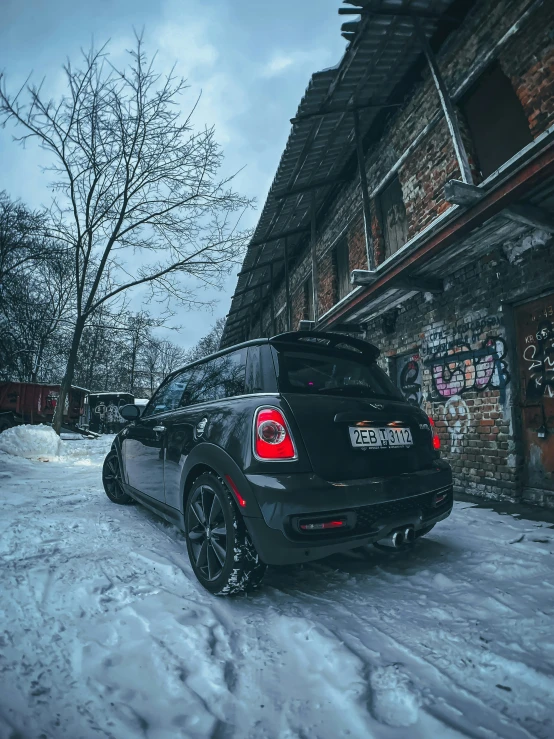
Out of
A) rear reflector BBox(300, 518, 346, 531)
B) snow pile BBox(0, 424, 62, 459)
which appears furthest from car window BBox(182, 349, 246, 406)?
snow pile BBox(0, 424, 62, 459)

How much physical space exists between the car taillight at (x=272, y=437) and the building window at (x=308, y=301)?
985 cm

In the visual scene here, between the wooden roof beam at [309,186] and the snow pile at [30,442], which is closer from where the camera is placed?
the wooden roof beam at [309,186]

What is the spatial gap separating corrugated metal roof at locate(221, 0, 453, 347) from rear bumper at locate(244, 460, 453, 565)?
5.41m

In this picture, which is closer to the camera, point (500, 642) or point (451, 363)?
point (500, 642)

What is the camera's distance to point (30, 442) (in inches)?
372

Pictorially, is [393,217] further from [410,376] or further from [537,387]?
[537,387]

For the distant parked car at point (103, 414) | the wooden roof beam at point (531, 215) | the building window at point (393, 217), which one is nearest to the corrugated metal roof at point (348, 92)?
the building window at point (393, 217)

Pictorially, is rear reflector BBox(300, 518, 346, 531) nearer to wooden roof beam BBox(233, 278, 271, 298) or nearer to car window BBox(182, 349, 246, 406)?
car window BBox(182, 349, 246, 406)

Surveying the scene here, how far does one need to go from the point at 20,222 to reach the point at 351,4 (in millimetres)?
12857

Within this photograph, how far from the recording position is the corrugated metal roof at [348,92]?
4.77 m

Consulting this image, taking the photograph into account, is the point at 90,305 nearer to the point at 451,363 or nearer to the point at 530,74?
the point at 451,363

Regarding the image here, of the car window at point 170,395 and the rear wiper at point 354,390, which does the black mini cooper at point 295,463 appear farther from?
the car window at point 170,395

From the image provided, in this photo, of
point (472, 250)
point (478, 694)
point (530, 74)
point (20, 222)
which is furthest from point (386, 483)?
point (20, 222)

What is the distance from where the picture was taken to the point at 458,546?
2934 millimetres
